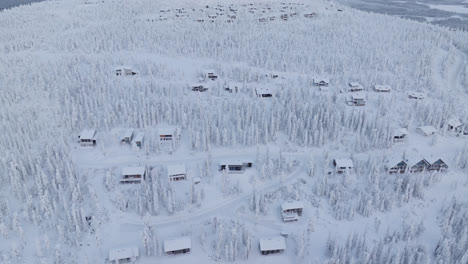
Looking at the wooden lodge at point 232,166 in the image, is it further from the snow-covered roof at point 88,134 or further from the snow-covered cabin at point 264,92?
the snow-covered cabin at point 264,92

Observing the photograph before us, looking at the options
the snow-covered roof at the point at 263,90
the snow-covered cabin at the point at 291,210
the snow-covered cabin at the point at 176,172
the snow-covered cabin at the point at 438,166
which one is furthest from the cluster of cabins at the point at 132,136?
the snow-covered cabin at the point at 438,166

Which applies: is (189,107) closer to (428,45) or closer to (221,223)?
(221,223)

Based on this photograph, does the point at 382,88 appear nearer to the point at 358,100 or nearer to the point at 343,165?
the point at 358,100

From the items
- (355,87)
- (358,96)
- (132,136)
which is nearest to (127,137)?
(132,136)

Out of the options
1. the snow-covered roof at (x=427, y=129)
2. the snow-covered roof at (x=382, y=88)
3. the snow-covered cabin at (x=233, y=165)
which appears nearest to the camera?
the snow-covered cabin at (x=233, y=165)

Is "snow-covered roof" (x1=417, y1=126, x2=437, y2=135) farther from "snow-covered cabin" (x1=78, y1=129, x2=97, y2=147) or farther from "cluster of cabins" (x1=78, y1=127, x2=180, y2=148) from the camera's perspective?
"snow-covered cabin" (x1=78, y1=129, x2=97, y2=147)
